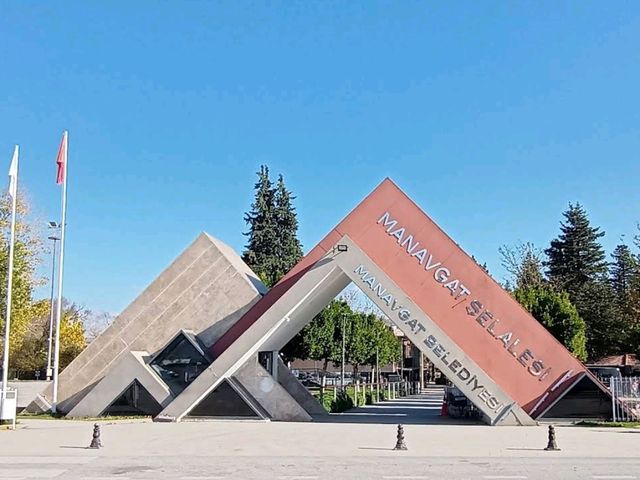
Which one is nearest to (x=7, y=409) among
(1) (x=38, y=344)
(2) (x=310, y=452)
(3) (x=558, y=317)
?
(2) (x=310, y=452)

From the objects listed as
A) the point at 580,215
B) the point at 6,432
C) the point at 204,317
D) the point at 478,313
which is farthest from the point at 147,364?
the point at 580,215

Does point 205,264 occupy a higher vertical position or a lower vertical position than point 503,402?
higher

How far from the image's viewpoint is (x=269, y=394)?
2650 centimetres

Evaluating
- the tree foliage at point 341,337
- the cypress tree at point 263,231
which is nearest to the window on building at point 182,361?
the tree foliage at point 341,337

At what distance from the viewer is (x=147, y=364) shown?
87.2 feet

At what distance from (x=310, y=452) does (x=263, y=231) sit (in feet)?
178

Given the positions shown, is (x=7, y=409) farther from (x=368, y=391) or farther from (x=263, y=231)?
(x=263, y=231)

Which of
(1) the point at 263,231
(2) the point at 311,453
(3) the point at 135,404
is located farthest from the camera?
(1) the point at 263,231

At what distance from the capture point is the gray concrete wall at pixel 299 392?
1222 inches

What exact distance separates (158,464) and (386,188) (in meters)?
15.6

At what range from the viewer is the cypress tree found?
6800 cm

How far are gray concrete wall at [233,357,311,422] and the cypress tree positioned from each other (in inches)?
1565

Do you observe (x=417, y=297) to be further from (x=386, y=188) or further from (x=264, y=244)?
(x=264, y=244)

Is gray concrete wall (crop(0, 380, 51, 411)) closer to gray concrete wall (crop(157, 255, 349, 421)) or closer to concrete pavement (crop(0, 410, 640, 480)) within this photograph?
concrete pavement (crop(0, 410, 640, 480))
